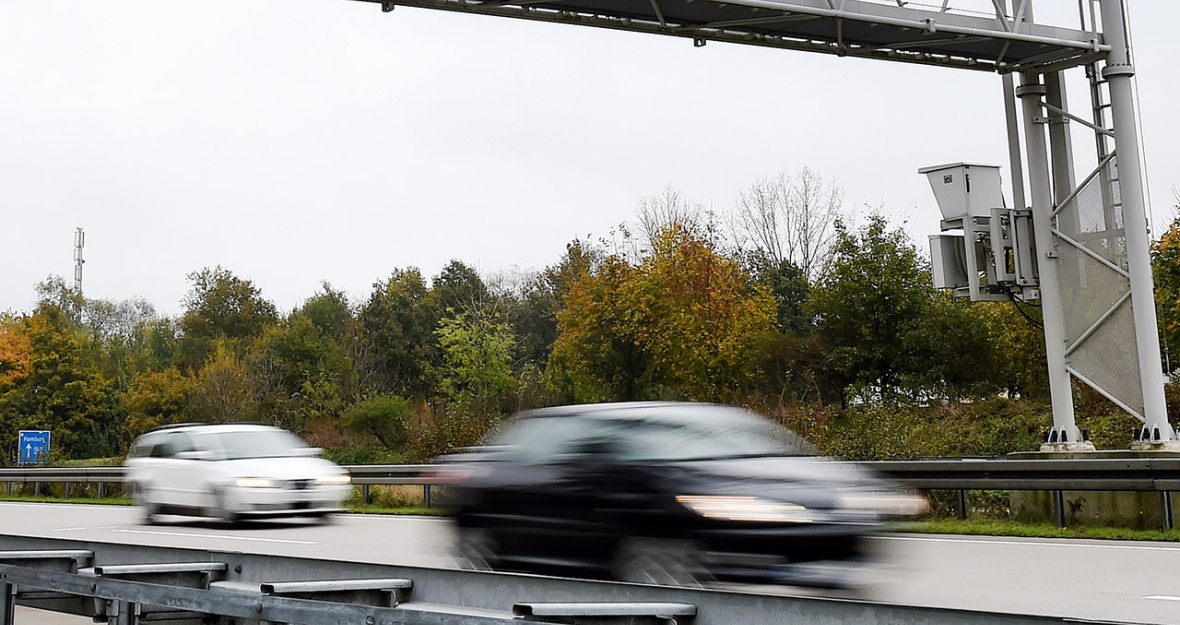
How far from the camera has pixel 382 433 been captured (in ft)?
183

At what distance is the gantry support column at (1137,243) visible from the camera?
58.4 ft

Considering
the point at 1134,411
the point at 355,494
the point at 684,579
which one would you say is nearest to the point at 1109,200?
the point at 1134,411

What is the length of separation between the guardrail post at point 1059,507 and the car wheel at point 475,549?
8.59 m

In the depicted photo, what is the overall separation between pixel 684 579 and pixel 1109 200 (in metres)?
13.1

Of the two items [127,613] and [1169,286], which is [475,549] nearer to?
[127,613]

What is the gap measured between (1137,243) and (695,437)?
1155 centimetres

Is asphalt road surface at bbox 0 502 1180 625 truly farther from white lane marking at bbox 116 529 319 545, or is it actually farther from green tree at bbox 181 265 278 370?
green tree at bbox 181 265 278 370

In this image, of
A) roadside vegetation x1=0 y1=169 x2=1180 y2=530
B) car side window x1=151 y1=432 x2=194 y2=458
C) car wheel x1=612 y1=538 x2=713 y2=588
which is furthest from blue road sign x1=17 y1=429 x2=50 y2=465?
car wheel x1=612 y1=538 x2=713 y2=588

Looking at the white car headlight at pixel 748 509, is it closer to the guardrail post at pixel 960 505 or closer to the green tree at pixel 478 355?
the guardrail post at pixel 960 505

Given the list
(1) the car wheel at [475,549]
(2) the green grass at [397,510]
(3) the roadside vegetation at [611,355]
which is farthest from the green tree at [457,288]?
(1) the car wheel at [475,549]

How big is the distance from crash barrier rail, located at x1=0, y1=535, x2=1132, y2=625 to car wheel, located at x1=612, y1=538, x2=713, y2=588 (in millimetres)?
3163

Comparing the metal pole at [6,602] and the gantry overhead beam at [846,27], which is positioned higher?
Result: the gantry overhead beam at [846,27]

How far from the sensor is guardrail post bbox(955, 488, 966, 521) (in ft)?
54.9

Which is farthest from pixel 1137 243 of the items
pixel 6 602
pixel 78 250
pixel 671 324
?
pixel 78 250
